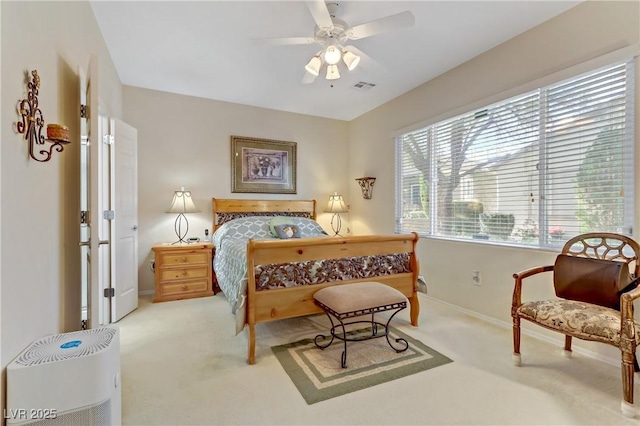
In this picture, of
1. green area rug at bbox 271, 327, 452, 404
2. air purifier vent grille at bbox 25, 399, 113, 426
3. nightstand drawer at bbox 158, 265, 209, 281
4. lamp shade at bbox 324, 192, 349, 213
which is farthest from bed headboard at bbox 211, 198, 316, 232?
air purifier vent grille at bbox 25, 399, 113, 426

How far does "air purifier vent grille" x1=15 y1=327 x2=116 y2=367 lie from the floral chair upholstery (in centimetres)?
261

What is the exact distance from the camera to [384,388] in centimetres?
182

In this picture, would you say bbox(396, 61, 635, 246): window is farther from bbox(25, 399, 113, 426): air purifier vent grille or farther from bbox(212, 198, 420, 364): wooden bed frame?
bbox(25, 399, 113, 426): air purifier vent grille

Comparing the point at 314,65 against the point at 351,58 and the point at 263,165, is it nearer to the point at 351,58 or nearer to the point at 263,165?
the point at 351,58

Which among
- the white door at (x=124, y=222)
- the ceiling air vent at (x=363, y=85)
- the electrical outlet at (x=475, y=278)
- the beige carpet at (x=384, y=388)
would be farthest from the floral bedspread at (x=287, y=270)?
the ceiling air vent at (x=363, y=85)

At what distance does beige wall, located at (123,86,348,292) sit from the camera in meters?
3.90

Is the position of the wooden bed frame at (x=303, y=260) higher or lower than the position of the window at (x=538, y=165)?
lower

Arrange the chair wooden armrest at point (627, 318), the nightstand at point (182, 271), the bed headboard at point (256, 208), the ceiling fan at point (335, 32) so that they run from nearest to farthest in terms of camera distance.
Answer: the chair wooden armrest at point (627, 318) < the ceiling fan at point (335, 32) < the nightstand at point (182, 271) < the bed headboard at point (256, 208)

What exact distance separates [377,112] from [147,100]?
3.36 metres

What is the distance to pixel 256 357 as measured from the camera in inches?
87.4

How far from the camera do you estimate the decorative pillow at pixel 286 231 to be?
380cm

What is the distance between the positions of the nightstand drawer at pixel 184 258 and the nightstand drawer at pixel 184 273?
3.1 inches

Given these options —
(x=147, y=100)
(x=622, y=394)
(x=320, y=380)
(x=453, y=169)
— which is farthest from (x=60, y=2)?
(x=622, y=394)

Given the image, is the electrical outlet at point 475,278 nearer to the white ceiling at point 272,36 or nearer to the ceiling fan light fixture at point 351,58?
the white ceiling at point 272,36
